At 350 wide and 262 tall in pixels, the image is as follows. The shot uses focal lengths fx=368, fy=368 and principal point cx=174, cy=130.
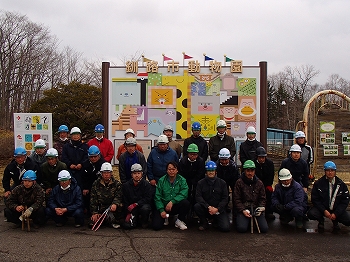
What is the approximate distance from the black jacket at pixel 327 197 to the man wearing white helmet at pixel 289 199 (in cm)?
25

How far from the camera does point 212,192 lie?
6.99 meters

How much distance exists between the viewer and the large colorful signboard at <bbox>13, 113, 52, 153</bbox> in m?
10.1

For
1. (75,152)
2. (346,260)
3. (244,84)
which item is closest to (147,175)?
(75,152)

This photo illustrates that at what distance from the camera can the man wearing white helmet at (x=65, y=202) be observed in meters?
6.86

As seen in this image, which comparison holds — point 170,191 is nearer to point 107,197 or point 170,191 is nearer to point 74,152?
point 107,197

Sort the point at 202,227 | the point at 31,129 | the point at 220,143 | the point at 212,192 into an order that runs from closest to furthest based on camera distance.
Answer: the point at 202,227
the point at 212,192
the point at 220,143
the point at 31,129

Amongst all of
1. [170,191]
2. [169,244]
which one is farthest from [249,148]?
[169,244]

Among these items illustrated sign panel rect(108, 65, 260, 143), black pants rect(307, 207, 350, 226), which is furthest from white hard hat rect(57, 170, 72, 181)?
illustrated sign panel rect(108, 65, 260, 143)

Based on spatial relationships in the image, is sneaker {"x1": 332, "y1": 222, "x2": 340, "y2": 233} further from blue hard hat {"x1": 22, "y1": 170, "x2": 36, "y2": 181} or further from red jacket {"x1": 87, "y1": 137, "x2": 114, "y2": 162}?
blue hard hat {"x1": 22, "y1": 170, "x2": 36, "y2": 181}

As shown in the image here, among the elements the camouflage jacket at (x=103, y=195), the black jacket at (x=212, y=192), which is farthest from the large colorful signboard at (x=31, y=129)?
the black jacket at (x=212, y=192)

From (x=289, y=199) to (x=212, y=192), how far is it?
1.49m

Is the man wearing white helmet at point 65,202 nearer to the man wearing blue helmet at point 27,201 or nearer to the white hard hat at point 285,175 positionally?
the man wearing blue helmet at point 27,201

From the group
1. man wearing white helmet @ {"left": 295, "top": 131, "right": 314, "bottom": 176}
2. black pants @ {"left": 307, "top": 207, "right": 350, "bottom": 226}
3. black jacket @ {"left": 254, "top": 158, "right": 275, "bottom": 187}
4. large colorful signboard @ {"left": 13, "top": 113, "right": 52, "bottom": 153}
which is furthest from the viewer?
large colorful signboard @ {"left": 13, "top": 113, "right": 52, "bottom": 153}

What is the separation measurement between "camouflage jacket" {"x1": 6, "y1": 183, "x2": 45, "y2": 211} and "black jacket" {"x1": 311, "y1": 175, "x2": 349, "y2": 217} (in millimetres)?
5156
